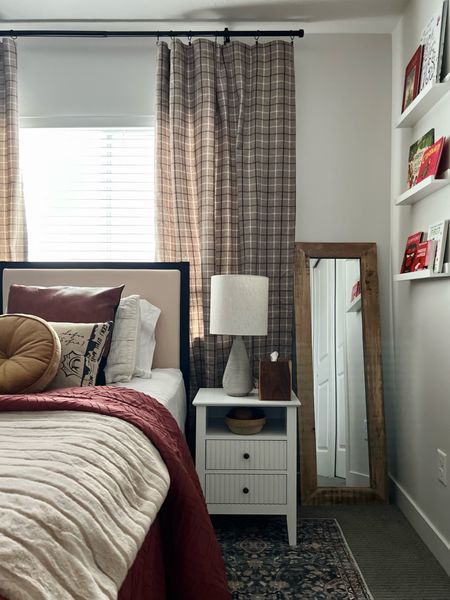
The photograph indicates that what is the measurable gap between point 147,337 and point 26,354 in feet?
2.88

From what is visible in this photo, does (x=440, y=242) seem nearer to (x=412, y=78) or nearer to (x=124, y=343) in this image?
(x=412, y=78)

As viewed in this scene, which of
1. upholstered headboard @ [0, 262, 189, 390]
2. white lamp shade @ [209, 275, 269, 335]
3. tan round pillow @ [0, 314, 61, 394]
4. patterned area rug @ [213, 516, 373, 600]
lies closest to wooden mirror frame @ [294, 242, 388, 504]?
patterned area rug @ [213, 516, 373, 600]

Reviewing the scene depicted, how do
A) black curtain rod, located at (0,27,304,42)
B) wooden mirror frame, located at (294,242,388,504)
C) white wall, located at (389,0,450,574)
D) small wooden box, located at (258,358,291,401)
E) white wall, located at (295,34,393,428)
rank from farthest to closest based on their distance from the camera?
white wall, located at (295,34,393,428)
black curtain rod, located at (0,27,304,42)
wooden mirror frame, located at (294,242,388,504)
small wooden box, located at (258,358,291,401)
white wall, located at (389,0,450,574)

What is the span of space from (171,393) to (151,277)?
0.80m

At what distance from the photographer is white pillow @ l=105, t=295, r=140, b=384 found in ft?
7.79

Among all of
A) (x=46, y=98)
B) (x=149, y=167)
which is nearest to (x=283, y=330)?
(x=149, y=167)

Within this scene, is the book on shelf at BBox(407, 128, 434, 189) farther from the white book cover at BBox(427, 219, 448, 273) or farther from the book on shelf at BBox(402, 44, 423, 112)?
the white book cover at BBox(427, 219, 448, 273)

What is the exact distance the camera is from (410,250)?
2.59 meters

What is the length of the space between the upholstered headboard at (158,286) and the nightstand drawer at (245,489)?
24.5 inches

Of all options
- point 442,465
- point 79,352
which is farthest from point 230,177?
point 442,465

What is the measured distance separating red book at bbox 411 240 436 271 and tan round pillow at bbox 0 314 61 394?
Result: 153 cm

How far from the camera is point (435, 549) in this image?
2.22 meters

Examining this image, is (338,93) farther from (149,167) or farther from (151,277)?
(151,277)

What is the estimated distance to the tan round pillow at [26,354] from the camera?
1878 millimetres
